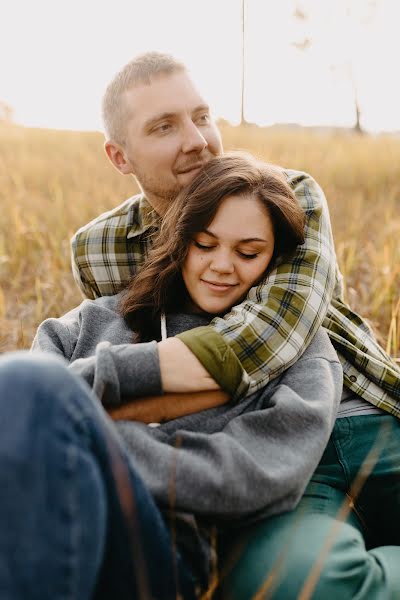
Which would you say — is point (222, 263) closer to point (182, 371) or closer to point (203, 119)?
point (182, 371)

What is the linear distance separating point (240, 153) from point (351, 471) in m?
1.05

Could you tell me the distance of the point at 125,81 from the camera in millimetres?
2258

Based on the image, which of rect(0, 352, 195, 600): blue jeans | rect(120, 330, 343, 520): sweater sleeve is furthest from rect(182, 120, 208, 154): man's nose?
rect(0, 352, 195, 600): blue jeans

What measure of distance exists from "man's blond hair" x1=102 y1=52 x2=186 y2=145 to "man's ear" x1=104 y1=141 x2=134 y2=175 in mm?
27

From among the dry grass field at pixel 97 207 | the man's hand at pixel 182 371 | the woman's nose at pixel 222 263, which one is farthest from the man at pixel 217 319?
the dry grass field at pixel 97 207

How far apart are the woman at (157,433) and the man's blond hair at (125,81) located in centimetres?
50

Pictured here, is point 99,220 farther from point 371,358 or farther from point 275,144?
point 275,144

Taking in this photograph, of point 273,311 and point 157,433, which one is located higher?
point 273,311

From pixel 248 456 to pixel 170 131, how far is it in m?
1.27

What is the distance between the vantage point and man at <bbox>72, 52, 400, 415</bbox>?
1.54 meters

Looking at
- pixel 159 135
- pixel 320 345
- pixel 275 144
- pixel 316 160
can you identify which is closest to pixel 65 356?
pixel 320 345

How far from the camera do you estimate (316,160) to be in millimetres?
6492

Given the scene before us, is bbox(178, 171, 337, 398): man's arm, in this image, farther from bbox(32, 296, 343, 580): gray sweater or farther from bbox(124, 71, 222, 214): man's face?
bbox(124, 71, 222, 214): man's face

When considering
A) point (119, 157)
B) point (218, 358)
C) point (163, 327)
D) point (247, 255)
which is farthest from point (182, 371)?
point (119, 157)
